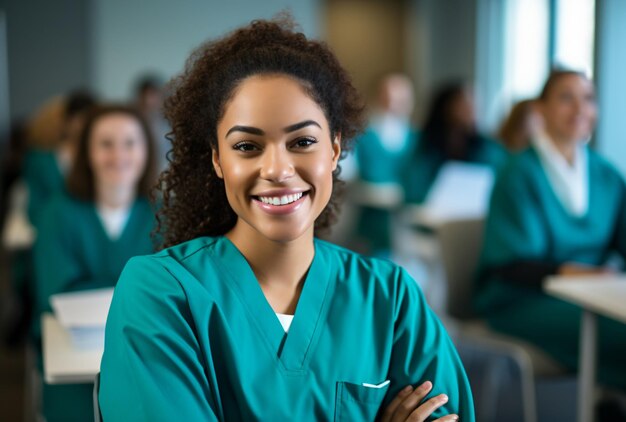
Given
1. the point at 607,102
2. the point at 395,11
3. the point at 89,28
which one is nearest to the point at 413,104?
the point at 395,11

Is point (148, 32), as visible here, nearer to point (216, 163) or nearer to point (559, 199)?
point (559, 199)

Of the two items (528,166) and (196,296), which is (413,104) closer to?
(528,166)

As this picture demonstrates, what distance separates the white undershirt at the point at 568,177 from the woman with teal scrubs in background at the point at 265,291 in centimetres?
144

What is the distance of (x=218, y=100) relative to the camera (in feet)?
4.01

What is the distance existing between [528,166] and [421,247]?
4.85 ft

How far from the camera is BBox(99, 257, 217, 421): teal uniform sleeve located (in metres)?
1.05

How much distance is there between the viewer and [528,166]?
8.54ft

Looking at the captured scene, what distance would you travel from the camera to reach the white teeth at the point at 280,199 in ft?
3.80

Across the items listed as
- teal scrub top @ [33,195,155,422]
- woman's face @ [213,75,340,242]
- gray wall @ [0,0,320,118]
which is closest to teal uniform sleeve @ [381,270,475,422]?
woman's face @ [213,75,340,242]

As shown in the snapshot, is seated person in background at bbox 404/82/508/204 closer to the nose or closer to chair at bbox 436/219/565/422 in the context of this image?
chair at bbox 436/219/565/422

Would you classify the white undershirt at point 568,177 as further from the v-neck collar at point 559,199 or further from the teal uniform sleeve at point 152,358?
the teal uniform sleeve at point 152,358

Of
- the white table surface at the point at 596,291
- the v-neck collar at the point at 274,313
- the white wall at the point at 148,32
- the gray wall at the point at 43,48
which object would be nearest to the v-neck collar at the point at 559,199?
the white table surface at the point at 596,291

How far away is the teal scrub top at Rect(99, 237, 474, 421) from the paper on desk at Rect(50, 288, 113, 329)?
471 millimetres

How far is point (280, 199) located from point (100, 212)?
137 cm
